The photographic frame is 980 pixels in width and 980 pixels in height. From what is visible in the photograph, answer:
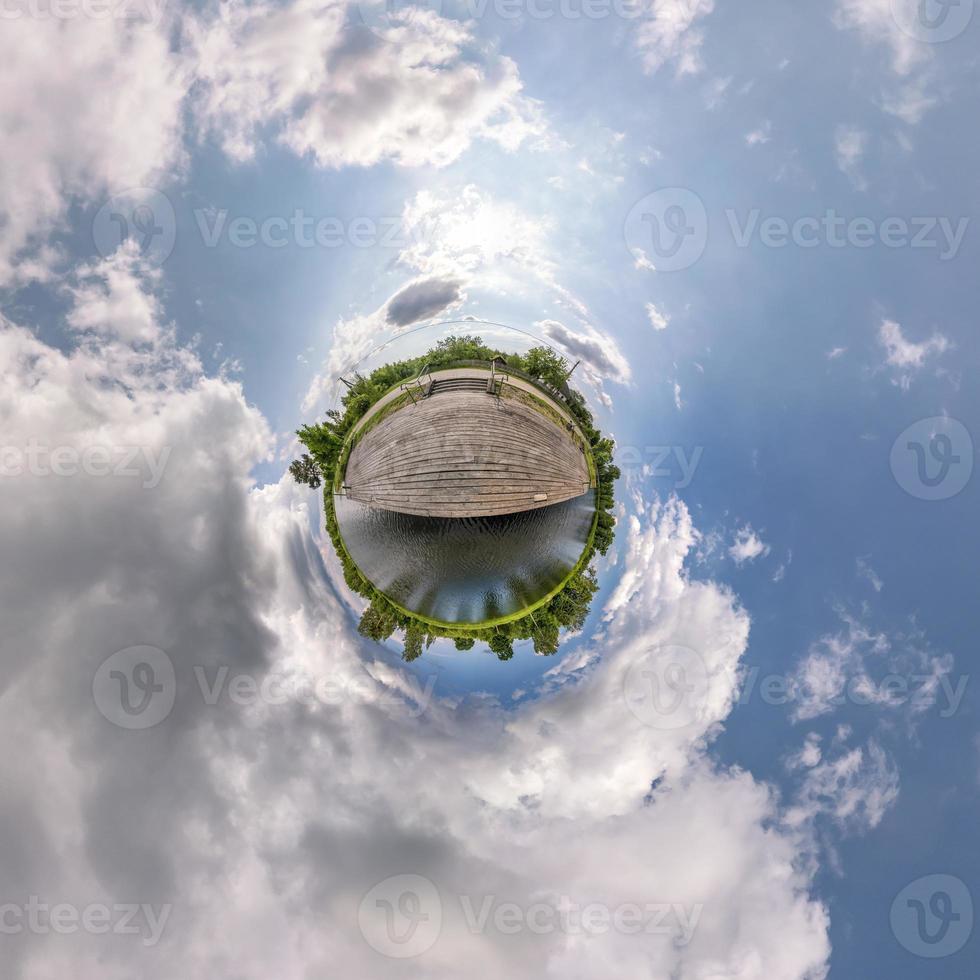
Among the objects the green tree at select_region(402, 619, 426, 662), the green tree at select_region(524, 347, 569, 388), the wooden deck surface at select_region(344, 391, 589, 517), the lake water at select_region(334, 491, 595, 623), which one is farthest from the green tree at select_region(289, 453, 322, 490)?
the green tree at select_region(524, 347, 569, 388)

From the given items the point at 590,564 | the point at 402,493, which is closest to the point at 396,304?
the point at 402,493

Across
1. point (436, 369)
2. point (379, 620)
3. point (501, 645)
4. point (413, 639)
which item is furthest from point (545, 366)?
point (413, 639)

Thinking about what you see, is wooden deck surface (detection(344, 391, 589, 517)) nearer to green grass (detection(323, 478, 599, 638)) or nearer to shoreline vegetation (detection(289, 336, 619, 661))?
green grass (detection(323, 478, 599, 638))

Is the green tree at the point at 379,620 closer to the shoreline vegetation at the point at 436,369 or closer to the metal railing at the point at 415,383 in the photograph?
the shoreline vegetation at the point at 436,369

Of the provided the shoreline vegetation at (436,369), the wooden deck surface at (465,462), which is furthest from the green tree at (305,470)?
the wooden deck surface at (465,462)

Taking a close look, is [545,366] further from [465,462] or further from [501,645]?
[501,645]
